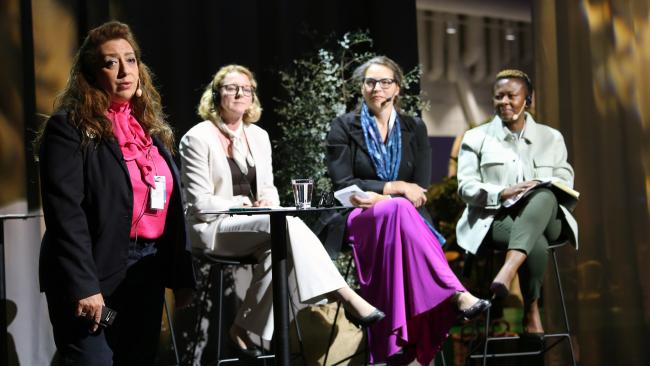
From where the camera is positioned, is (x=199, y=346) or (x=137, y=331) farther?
(x=199, y=346)

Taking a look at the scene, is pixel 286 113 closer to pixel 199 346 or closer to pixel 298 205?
pixel 199 346

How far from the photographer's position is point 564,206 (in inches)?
165

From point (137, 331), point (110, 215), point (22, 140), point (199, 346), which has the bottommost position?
point (199, 346)

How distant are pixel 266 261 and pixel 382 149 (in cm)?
86

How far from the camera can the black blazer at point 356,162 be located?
4066mm

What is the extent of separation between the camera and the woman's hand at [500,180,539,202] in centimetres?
409

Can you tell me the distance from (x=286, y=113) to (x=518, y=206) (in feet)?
4.95

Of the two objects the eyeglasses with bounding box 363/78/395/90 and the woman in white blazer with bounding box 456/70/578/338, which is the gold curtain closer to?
the woman in white blazer with bounding box 456/70/578/338

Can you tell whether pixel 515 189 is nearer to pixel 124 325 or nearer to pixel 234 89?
pixel 234 89

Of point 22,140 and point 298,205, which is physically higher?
point 22,140

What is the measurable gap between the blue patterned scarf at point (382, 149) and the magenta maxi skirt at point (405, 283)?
1.60ft

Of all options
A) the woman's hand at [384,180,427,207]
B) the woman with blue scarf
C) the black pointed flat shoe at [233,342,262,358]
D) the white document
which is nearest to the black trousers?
the white document

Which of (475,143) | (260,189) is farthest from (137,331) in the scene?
(475,143)

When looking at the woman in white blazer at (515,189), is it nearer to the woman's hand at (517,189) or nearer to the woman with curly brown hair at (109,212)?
the woman's hand at (517,189)
